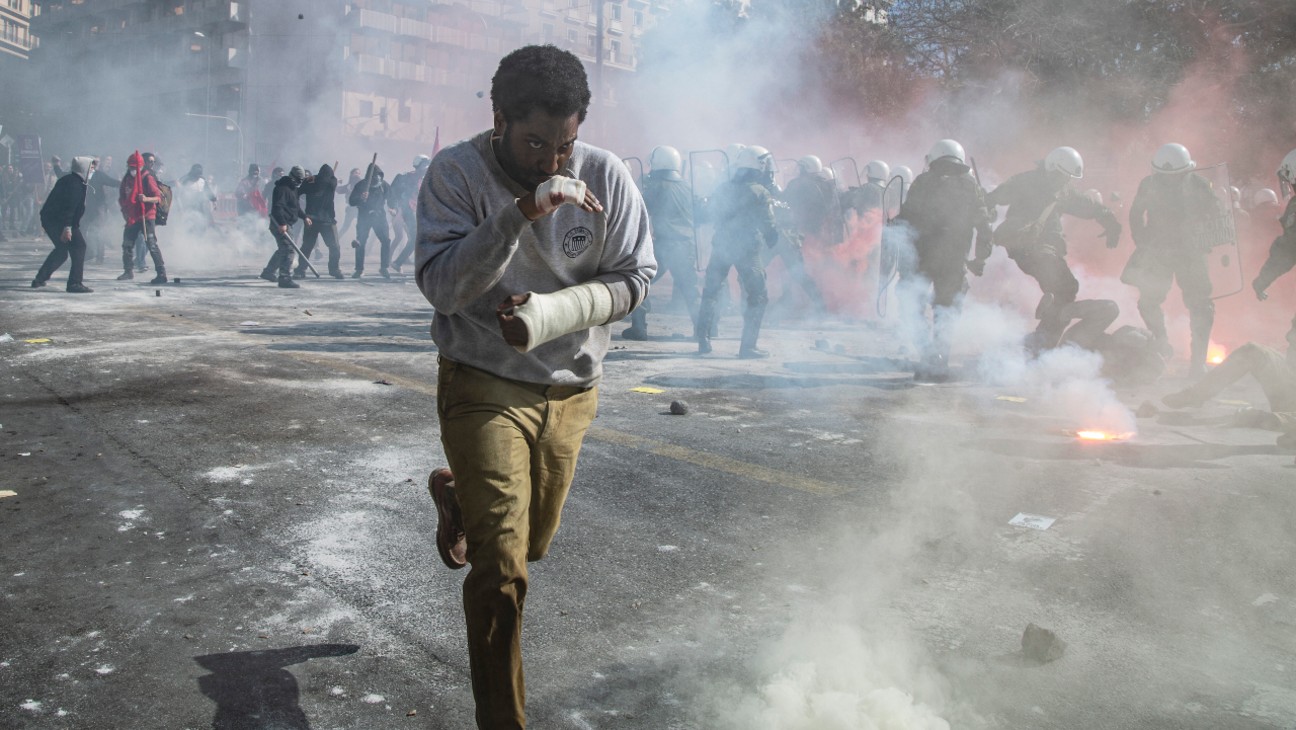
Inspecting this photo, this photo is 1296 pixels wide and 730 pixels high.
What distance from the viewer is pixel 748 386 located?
7.28 m

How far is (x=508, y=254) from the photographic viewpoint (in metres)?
2.01

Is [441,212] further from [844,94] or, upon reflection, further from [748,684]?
[844,94]

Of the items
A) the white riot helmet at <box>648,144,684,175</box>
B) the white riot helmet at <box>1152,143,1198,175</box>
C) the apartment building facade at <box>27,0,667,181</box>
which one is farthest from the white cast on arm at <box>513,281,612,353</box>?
the apartment building facade at <box>27,0,667,181</box>

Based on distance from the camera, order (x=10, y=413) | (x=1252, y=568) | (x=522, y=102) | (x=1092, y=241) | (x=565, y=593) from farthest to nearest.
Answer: (x=1092, y=241), (x=10, y=413), (x=1252, y=568), (x=565, y=593), (x=522, y=102)

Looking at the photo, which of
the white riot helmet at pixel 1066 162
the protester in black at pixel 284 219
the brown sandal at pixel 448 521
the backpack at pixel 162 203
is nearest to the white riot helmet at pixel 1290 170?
the white riot helmet at pixel 1066 162

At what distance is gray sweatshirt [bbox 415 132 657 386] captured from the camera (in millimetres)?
2053

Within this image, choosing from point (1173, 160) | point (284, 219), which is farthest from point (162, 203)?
point (1173, 160)

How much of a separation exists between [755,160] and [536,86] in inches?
292

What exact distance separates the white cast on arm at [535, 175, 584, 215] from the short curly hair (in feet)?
0.91

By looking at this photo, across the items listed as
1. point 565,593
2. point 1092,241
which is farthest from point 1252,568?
point 1092,241

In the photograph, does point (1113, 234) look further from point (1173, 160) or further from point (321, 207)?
point (321, 207)

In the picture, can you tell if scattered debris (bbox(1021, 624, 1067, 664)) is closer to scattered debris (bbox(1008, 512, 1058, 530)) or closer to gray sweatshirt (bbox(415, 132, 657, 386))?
scattered debris (bbox(1008, 512, 1058, 530))

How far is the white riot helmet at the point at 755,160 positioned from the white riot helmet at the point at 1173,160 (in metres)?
3.42

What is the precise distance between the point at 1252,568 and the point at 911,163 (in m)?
20.0
